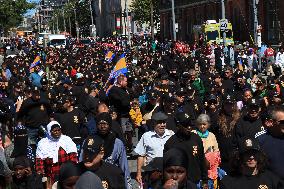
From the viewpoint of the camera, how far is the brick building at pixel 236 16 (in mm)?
54406

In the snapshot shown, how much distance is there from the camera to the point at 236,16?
63.5 meters

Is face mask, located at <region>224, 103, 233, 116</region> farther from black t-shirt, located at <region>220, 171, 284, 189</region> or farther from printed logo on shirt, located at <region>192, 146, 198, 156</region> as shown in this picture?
black t-shirt, located at <region>220, 171, 284, 189</region>

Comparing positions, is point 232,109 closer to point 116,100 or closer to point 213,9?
point 116,100

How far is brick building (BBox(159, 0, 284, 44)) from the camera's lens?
54406mm

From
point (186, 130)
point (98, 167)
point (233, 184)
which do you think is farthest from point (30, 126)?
point (233, 184)

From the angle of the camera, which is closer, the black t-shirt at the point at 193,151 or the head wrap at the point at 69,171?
the head wrap at the point at 69,171

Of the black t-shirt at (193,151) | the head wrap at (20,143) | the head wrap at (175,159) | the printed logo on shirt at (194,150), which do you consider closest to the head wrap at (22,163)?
the head wrap at (20,143)

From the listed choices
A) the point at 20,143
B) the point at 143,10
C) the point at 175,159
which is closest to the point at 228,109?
the point at 20,143

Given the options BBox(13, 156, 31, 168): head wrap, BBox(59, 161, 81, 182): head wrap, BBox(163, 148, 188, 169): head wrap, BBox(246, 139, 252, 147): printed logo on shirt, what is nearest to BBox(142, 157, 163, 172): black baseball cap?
BBox(163, 148, 188, 169): head wrap

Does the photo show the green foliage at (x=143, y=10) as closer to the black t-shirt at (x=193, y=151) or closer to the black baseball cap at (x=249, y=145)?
the black t-shirt at (x=193, y=151)

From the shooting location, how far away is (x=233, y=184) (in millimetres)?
6578

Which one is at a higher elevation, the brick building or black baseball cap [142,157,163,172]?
the brick building

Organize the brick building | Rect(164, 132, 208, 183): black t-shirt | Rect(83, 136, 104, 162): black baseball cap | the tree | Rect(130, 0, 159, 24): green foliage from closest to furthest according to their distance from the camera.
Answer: Rect(83, 136, 104, 162): black baseball cap
Rect(164, 132, 208, 183): black t-shirt
the brick building
the tree
Rect(130, 0, 159, 24): green foliage

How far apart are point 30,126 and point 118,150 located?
455 cm
